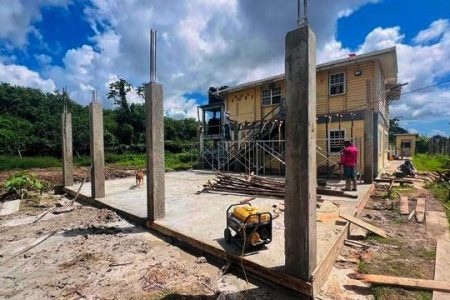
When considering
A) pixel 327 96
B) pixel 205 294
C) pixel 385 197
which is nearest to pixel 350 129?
pixel 327 96

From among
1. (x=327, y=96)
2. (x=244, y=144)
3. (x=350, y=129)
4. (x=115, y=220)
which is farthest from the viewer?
(x=244, y=144)

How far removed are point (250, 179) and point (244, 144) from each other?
607 cm

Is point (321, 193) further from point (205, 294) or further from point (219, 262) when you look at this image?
point (205, 294)

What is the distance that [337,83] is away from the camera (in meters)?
13.6

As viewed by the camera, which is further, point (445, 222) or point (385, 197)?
point (385, 197)

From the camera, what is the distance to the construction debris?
11.7 feet

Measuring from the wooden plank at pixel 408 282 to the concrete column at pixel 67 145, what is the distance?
450 inches

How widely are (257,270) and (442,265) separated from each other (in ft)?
9.96

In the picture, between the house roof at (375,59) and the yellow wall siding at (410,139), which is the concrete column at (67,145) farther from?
the yellow wall siding at (410,139)

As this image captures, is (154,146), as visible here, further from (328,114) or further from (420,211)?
(328,114)

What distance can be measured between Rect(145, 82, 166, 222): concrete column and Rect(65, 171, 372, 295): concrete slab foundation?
46 centimetres

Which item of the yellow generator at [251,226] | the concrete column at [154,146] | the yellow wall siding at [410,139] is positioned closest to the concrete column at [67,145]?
the concrete column at [154,146]

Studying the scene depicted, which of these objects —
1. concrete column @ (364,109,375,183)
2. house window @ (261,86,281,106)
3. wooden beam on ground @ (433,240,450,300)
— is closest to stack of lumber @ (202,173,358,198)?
concrete column @ (364,109,375,183)

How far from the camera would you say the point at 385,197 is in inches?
362
